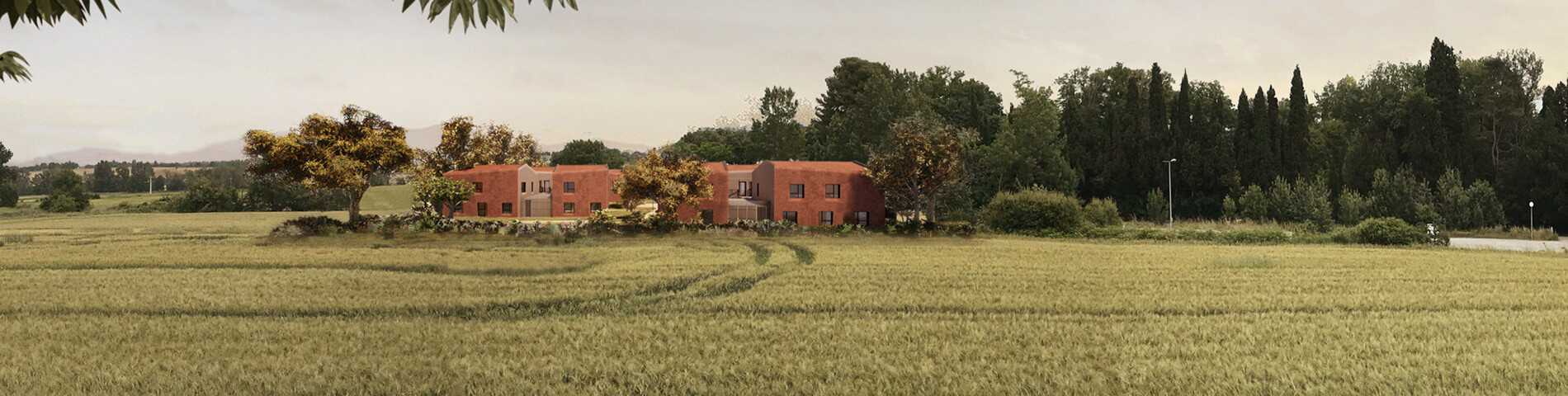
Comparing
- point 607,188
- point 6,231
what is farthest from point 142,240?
point 607,188

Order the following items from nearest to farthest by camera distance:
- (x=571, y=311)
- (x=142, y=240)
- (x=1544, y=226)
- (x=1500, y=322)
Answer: (x=1500, y=322), (x=571, y=311), (x=142, y=240), (x=1544, y=226)

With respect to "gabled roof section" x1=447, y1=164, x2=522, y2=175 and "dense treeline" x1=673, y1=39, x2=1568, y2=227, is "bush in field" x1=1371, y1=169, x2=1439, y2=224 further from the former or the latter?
"gabled roof section" x1=447, y1=164, x2=522, y2=175

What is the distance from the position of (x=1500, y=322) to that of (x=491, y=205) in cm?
5230

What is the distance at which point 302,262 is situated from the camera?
82.4ft

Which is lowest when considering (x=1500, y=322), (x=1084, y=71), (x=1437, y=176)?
(x=1500, y=322)

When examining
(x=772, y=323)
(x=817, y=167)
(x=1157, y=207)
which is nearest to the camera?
(x=772, y=323)

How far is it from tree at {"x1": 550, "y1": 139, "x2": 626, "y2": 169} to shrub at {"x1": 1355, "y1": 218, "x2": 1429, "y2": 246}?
7814 cm

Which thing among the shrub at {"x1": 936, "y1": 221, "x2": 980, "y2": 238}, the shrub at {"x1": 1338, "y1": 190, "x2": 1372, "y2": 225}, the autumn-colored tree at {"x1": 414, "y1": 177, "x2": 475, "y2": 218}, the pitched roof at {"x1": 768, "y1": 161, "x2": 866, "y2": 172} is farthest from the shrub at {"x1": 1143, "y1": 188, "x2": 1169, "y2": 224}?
the autumn-colored tree at {"x1": 414, "y1": 177, "x2": 475, "y2": 218}

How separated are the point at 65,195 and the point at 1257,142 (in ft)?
317

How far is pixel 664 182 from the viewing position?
132 ft

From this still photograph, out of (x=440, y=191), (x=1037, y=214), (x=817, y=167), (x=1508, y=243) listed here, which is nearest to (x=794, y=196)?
(x=817, y=167)

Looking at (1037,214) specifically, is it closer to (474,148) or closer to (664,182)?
(664,182)

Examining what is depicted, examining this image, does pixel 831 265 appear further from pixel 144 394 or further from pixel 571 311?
pixel 144 394

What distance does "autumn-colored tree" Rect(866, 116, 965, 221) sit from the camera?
1693 inches
